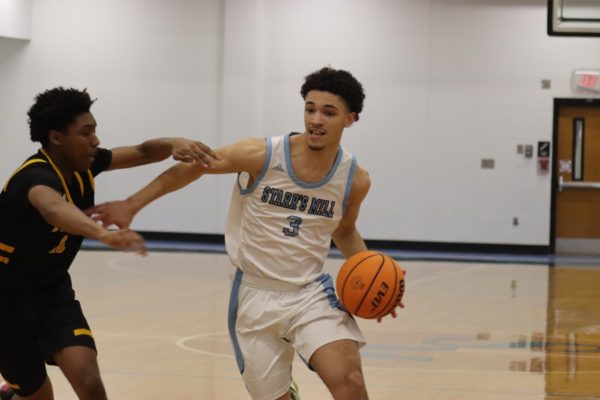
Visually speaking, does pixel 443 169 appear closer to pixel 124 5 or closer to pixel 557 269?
pixel 557 269

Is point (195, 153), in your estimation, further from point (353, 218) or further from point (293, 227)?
point (353, 218)

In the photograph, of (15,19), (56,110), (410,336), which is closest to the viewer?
(56,110)

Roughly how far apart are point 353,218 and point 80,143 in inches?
Answer: 54.6

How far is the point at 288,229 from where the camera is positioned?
15.9 ft

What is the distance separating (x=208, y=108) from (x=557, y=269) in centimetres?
659

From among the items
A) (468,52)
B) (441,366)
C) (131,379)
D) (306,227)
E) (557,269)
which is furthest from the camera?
(468,52)

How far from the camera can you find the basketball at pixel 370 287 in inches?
186

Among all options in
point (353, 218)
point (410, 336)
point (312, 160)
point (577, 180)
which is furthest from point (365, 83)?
point (312, 160)

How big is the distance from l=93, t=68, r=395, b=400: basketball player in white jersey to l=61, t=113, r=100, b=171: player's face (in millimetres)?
322

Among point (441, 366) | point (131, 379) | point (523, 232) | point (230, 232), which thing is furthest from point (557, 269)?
point (230, 232)

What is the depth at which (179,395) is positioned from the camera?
21.8ft

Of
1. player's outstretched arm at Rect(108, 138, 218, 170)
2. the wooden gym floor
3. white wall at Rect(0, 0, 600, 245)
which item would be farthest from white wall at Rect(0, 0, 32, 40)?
player's outstretched arm at Rect(108, 138, 218, 170)

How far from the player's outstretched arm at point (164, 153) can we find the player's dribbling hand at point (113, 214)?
41cm

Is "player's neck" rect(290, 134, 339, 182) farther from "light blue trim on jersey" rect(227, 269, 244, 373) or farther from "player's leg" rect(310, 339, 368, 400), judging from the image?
"player's leg" rect(310, 339, 368, 400)
